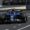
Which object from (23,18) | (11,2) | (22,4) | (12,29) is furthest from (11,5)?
(12,29)

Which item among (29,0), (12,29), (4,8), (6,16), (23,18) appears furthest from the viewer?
(29,0)

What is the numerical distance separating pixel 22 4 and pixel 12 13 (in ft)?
48.4

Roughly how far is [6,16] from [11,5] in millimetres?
14018

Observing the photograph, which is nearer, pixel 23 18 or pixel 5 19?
pixel 5 19

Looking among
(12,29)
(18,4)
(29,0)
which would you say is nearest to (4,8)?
(18,4)

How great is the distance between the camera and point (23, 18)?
15.8 m

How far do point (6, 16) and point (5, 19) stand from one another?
372 millimetres

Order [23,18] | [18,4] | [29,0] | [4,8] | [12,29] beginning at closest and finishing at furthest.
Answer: [12,29] < [23,18] < [4,8] < [18,4] < [29,0]

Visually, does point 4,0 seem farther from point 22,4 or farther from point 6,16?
point 6,16

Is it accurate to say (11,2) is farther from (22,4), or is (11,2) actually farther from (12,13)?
(12,13)

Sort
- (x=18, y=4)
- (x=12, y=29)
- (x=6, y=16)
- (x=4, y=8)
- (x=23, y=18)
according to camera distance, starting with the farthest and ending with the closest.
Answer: (x=18, y=4) < (x=4, y=8) < (x=23, y=18) < (x=6, y=16) < (x=12, y=29)

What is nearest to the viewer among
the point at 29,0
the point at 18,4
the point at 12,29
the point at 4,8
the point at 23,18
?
the point at 12,29

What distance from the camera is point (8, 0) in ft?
90.3

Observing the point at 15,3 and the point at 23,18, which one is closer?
the point at 23,18
